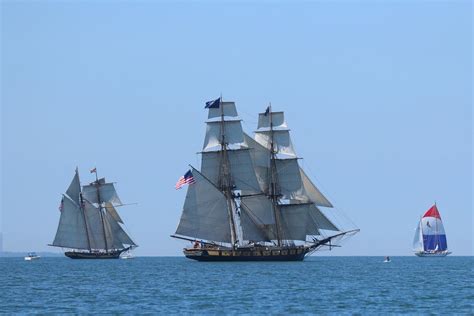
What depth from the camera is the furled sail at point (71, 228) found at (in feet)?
584

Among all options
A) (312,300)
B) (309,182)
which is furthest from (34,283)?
(309,182)

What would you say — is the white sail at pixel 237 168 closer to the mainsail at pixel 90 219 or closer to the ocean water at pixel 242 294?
the ocean water at pixel 242 294

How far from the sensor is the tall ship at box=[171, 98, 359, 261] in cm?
14088

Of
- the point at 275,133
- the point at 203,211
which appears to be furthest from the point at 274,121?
the point at 203,211

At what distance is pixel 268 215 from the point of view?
14288 cm

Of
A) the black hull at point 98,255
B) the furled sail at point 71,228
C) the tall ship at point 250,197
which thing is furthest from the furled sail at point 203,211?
the black hull at point 98,255

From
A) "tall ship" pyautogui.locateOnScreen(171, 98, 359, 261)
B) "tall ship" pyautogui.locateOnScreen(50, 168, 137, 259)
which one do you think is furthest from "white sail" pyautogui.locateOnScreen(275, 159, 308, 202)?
"tall ship" pyautogui.locateOnScreen(50, 168, 137, 259)

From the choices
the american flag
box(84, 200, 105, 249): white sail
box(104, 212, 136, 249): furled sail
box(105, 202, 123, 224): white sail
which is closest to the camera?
the american flag

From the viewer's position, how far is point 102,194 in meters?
184

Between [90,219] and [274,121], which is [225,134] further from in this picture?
[90,219]

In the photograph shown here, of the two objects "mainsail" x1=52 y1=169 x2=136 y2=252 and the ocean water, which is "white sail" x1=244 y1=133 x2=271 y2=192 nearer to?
the ocean water

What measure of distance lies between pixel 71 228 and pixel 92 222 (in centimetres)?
463

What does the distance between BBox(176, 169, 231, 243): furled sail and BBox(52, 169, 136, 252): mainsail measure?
142 feet

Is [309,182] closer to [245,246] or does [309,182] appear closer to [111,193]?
[245,246]
